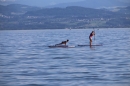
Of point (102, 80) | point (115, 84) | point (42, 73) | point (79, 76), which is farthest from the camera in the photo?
point (42, 73)

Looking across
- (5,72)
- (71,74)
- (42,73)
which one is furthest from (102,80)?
(5,72)

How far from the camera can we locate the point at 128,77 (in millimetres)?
27797

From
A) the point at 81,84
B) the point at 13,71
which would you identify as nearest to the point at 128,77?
the point at 81,84

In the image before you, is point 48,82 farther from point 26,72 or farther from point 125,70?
point 125,70

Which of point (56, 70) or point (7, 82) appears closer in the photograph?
point (7, 82)

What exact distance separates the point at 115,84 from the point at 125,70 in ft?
22.9

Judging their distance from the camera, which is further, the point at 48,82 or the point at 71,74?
the point at 71,74

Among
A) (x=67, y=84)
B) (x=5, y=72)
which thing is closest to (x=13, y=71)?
(x=5, y=72)

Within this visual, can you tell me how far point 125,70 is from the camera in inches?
1260

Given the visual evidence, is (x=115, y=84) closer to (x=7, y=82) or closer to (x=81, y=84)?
(x=81, y=84)

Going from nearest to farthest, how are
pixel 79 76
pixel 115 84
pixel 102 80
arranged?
pixel 115 84 < pixel 102 80 < pixel 79 76

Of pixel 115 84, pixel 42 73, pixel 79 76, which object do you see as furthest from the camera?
pixel 42 73

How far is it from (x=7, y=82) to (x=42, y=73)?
4.91 metres

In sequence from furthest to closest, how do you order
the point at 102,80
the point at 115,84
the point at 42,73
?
the point at 42,73
the point at 102,80
the point at 115,84
